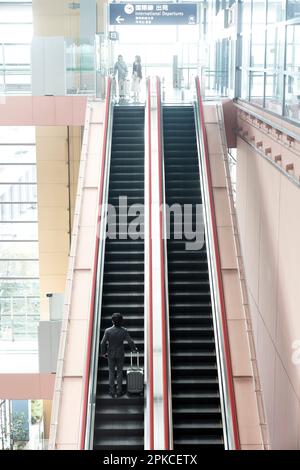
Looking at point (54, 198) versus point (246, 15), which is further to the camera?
point (54, 198)

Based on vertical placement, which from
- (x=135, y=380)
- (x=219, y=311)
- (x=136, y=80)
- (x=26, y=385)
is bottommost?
(x=26, y=385)

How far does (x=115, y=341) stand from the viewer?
1162cm

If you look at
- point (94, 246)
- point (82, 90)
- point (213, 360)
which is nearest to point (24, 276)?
point (82, 90)

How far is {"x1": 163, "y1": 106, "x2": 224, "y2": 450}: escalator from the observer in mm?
11836

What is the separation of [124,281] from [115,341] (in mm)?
2837

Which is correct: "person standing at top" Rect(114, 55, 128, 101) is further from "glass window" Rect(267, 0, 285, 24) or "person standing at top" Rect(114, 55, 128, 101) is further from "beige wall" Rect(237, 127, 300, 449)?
"glass window" Rect(267, 0, 285, 24)

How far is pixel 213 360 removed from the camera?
12.9 m

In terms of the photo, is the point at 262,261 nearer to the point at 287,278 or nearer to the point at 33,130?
the point at 287,278

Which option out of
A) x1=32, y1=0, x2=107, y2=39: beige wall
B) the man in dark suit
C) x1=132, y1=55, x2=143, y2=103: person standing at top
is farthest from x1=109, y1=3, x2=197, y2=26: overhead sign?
the man in dark suit

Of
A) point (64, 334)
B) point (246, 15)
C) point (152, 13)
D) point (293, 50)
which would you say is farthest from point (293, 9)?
point (152, 13)

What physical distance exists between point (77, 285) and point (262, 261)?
3.55 meters

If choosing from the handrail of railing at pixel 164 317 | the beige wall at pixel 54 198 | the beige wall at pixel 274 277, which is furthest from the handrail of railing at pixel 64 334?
the beige wall at pixel 54 198

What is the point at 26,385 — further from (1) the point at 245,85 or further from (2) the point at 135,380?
(1) the point at 245,85
